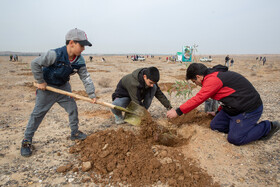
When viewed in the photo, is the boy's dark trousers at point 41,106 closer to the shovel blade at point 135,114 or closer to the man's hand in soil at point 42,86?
the man's hand in soil at point 42,86

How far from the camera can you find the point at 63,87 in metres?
2.82

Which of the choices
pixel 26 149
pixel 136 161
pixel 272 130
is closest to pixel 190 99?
pixel 136 161

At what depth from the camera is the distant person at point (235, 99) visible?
271 cm

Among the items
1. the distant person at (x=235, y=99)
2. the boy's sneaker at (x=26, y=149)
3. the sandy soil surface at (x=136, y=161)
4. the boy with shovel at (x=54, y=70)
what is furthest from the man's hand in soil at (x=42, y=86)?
the distant person at (x=235, y=99)

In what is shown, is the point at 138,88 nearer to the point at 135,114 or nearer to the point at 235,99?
the point at 135,114

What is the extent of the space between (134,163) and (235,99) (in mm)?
1819

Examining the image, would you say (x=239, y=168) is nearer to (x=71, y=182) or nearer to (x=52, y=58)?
(x=71, y=182)

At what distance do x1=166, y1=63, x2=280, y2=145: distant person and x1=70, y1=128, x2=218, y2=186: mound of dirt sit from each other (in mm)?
740

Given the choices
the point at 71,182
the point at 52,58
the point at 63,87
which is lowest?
the point at 71,182

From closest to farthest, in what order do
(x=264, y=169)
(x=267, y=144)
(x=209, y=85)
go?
(x=264, y=169)
(x=209, y=85)
(x=267, y=144)

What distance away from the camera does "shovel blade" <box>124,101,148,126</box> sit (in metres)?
3.29

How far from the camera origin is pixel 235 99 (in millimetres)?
2746

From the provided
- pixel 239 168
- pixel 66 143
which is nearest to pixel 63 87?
pixel 66 143

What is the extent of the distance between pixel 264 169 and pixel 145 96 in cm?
232
